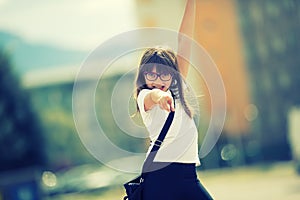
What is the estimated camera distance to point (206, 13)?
Answer: 30250 millimetres

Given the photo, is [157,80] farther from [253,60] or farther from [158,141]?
[253,60]

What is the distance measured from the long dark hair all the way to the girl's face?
0.02 meters

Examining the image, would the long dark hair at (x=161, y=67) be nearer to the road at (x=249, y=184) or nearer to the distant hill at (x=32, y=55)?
the road at (x=249, y=184)

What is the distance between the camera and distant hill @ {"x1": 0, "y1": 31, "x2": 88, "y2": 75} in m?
25.9

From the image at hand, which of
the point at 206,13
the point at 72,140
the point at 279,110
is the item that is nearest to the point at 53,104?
the point at 72,140

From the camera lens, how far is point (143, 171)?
3188 millimetres

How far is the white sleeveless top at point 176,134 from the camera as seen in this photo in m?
3.12

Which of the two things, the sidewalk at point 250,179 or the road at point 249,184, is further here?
the sidewalk at point 250,179

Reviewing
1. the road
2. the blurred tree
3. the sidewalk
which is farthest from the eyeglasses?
the blurred tree

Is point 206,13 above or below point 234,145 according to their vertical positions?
above

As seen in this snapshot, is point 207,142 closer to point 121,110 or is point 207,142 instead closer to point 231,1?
point 121,110

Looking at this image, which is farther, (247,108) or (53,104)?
(53,104)

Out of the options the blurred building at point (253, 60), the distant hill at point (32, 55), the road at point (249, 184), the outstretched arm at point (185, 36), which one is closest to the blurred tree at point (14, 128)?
the distant hill at point (32, 55)

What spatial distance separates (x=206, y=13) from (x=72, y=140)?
7.84m
